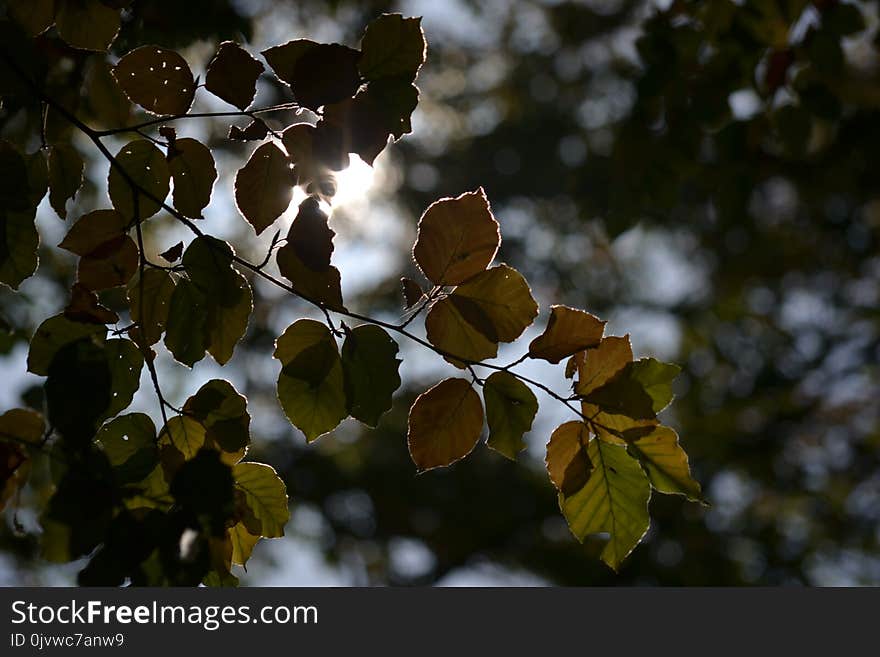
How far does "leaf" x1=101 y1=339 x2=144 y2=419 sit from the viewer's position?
2.30ft

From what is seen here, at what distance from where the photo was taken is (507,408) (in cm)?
73

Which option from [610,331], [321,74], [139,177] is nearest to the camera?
[321,74]

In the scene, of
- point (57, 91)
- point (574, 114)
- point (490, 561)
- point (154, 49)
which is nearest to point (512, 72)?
point (574, 114)

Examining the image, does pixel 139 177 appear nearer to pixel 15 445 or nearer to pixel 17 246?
pixel 17 246

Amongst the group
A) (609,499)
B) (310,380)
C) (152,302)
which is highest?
(152,302)

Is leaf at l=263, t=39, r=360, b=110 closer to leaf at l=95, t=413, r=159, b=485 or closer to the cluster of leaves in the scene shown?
the cluster of leaves

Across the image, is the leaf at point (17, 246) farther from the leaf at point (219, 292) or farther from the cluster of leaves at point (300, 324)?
the leaf at point (219, 292)

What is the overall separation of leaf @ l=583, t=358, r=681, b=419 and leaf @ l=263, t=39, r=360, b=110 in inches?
13.7

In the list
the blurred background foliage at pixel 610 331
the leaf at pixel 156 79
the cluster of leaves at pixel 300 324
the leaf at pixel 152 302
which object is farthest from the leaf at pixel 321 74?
the blurred background foliage at pixel 610 331

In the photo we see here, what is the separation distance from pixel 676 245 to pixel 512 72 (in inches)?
75.4

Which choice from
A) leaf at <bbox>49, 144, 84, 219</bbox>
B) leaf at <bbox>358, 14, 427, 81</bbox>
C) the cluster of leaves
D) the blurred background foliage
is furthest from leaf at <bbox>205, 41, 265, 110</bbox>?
the blurred background foliage

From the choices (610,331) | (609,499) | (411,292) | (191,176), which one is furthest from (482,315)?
(610,331)

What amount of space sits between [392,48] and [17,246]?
0.39m

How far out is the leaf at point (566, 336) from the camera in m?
0.72
